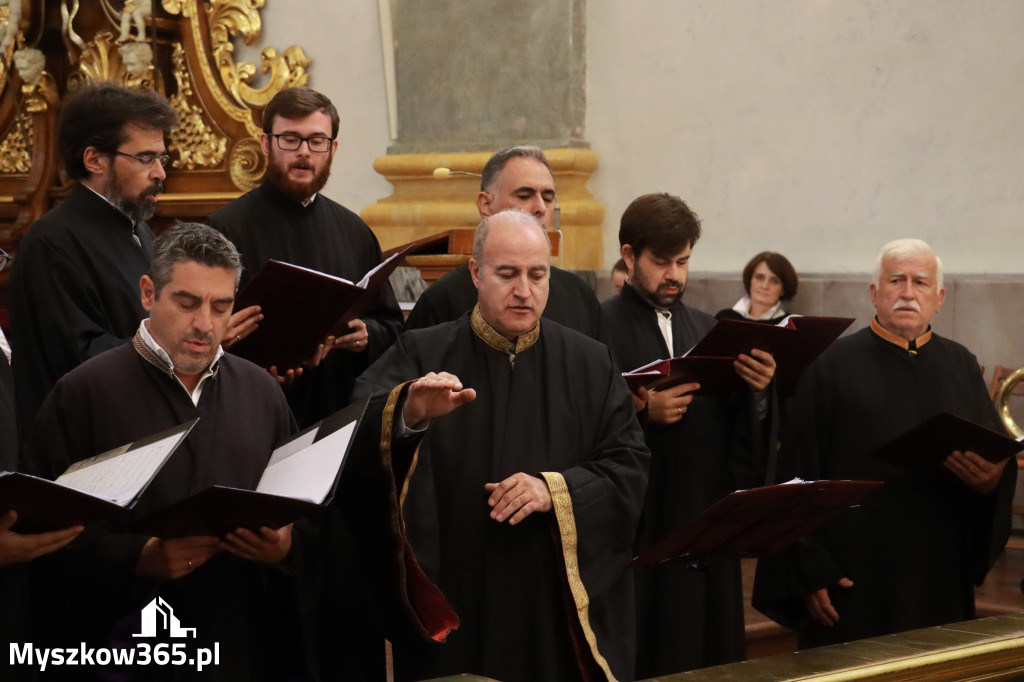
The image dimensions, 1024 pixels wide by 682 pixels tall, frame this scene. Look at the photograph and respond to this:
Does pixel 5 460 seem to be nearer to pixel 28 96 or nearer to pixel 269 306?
pixel 269 306

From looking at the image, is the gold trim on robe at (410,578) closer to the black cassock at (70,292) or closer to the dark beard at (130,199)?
the black cassock at (70,292)

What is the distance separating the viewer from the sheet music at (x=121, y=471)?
273 centimetres

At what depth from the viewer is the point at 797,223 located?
784 cm

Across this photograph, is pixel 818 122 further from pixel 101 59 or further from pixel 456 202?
pixel 101 59

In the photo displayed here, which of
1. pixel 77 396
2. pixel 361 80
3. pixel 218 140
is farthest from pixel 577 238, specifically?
pixel 77 396

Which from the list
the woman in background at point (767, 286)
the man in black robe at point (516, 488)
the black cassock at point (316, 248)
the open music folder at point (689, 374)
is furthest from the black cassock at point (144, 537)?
the woman in background at point (767, 286)

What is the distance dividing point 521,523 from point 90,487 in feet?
4.19

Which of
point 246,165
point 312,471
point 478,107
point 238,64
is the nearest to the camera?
point 312,471

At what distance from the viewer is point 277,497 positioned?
2787 mm

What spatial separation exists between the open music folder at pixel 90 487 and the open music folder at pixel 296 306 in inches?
38.4

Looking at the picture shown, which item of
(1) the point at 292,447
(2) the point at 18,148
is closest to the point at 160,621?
(1) the point at 292,447

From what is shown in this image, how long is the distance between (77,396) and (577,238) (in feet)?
18.0

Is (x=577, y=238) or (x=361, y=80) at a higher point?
(x=361, y=80)

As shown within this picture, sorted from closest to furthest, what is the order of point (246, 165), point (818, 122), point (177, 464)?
point (177, 464)
point (818, 122)
point (246, 165)
